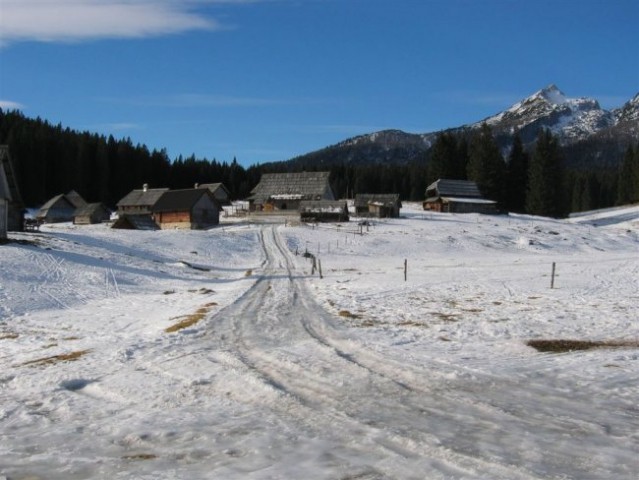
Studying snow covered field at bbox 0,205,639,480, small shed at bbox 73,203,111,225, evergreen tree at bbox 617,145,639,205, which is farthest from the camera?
evergreen tree at bbox 617,145,639,205

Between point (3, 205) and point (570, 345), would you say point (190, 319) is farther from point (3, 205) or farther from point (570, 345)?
point (3, 205)

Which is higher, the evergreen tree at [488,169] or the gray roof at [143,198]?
the evergreen tree at [488,169]

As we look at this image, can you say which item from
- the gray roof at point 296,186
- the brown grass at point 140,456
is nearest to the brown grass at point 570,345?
the brown grass at point 140,456

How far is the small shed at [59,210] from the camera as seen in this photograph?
91.7m

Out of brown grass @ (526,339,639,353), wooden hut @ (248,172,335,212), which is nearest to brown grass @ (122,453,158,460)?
brown grass @ (526,339,639,353)

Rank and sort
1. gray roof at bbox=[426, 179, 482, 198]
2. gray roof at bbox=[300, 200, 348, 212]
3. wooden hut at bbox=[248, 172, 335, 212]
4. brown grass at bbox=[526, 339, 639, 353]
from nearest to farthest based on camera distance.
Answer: brown grass at bbox=[526, 339, 639, 353] → gray roof at bbox=[300, 200, 348, 212] → gray roof at bbox=[426, 179, 482, 198] → wooden hut at bbox=[248, 172, 335, 212]

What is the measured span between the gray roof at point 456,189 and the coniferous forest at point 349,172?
4.58 metres

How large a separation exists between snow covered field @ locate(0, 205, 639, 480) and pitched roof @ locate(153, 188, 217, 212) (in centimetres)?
4227

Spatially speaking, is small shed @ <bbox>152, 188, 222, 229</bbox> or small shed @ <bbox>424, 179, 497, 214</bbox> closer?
→ small shed @ <bbox>152, 188, 222, 229</bbox>

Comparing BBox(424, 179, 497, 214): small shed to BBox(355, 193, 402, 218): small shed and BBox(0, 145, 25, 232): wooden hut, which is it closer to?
BBox(355, 193, 402, 218): small shed

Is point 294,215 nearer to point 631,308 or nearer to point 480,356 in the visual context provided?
point 631,308

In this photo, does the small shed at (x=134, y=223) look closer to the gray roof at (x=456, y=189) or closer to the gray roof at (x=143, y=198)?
the gray roof at (x=143, y=198)

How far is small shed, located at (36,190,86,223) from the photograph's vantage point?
301 feet

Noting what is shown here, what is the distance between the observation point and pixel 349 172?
157 m
